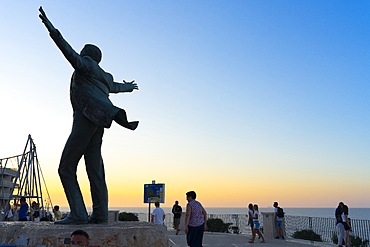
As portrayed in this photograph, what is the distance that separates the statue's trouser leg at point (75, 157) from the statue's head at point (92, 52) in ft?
3.48

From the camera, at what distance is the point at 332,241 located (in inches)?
668

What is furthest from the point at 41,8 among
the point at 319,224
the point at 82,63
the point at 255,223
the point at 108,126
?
the point at 319,224

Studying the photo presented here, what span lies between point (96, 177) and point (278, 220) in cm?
1254

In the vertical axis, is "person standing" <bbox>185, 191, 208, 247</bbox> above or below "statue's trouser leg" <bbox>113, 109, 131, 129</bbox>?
below

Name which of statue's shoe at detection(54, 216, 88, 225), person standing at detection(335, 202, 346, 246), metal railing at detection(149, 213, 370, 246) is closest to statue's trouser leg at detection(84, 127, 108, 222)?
statue's shoe at detection(54, 216, 88, 225)

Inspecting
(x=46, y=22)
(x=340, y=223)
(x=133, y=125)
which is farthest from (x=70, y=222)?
(x=340, y=223)

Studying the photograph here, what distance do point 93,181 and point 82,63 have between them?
1.93 metres

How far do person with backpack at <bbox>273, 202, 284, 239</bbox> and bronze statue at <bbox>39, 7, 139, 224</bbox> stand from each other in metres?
11.8

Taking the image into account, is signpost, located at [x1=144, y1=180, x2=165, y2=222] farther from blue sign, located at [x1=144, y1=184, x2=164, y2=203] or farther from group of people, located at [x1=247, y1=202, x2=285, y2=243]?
group of people, located at [x1=247, y1=202, x2=285, y2=243]

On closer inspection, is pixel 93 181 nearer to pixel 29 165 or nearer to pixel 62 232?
pixel 62 232

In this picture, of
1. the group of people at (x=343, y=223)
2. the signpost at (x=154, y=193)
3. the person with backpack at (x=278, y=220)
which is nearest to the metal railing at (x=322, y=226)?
the person with backpack at (x=278, y=220)

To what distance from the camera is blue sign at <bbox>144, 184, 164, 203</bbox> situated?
18.0m

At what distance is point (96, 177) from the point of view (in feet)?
22.4

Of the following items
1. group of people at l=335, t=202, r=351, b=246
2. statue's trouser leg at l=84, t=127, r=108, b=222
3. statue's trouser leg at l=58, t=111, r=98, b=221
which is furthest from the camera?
group of people at l=335, t=202, r=351, b=246
